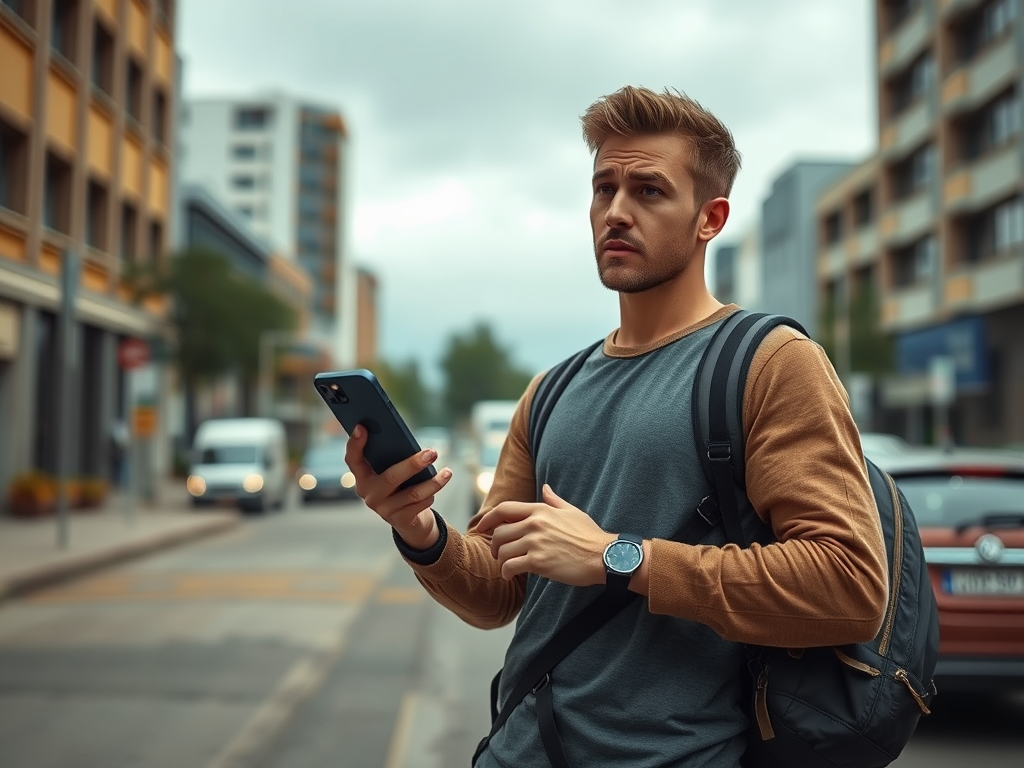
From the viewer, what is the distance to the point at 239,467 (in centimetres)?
2725

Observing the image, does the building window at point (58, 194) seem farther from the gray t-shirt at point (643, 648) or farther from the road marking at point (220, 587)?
the gray t-shirt at point (643, 648)

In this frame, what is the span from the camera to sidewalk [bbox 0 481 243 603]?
12.5 m

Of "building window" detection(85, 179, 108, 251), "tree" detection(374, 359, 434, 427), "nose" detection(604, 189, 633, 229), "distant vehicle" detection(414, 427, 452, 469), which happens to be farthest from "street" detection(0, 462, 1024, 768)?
"tree" detection(374, 359, 434, 427)

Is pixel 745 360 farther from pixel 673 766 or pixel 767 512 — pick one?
pixel 673 766

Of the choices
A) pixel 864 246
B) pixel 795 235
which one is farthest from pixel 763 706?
pixel 795 235

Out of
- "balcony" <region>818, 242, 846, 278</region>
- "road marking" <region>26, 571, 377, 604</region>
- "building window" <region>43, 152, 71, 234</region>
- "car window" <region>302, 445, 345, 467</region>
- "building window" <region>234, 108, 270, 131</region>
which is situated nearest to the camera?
"road marking" <region>26, 571, 377, 604</region>

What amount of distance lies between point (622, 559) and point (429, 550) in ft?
1.63

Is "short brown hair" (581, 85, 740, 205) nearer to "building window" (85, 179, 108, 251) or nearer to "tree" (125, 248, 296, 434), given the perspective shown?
"building window" (85, 179, 108, 251)

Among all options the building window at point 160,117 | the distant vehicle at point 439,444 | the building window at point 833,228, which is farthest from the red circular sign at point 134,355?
the building window at point 833,228

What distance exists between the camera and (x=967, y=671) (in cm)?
575

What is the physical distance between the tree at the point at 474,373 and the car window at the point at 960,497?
479ft

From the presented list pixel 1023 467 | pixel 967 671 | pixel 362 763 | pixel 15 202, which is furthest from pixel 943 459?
pixel 15 202

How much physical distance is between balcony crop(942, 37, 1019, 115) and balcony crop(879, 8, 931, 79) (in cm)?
377

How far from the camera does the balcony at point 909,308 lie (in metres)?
38.3
